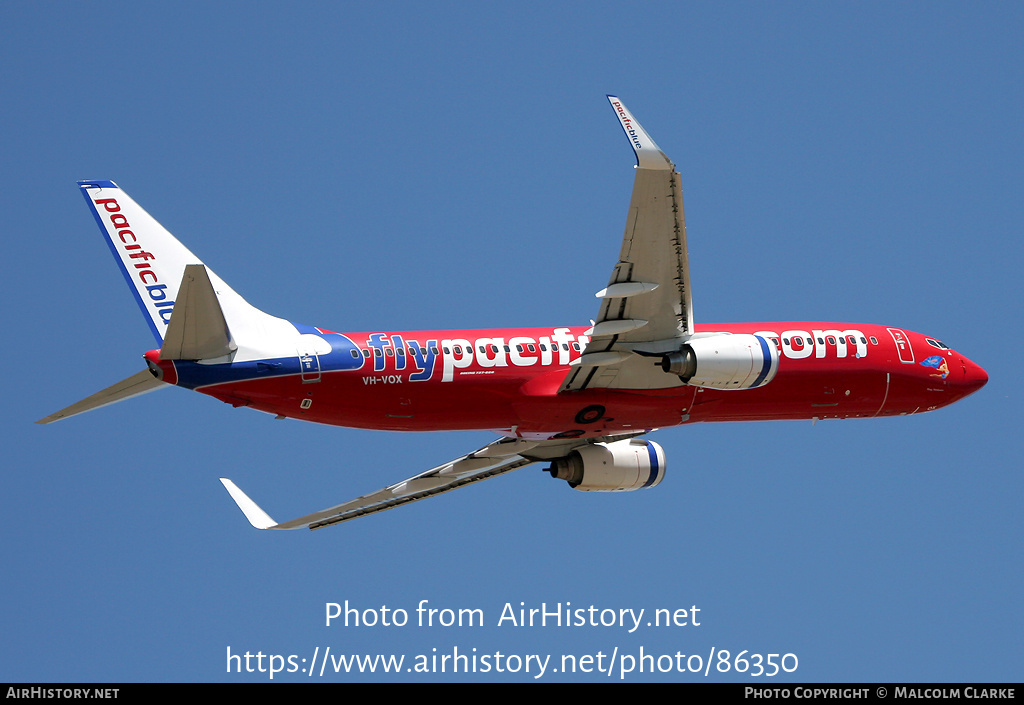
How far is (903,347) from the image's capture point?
45.2 m

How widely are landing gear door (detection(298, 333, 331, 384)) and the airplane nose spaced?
2076cm

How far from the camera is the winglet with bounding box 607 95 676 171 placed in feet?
110

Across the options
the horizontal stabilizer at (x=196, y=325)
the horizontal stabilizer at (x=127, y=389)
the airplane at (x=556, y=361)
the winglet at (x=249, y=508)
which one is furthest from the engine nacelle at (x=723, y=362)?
the winglet at (x=249, y=508)

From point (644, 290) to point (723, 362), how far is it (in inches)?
168

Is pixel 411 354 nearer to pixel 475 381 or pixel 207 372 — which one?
pixel 475 381

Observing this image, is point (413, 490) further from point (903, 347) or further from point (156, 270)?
point (903, 347)

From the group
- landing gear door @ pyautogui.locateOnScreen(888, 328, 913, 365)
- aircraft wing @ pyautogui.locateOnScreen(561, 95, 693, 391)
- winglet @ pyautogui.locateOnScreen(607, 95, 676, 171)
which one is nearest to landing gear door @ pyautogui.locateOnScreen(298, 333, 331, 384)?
aircraft wing @ pyautogui.locateOnScreen(561, 95, 693, 391)

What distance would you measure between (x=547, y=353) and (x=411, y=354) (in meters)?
4.10

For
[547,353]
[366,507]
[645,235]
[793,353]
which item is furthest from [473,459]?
[645,235]

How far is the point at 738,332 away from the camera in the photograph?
4328cm

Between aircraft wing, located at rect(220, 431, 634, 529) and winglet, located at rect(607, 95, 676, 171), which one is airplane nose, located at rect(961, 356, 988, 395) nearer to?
aircraft wing, located at rect(220, 431, 634, 529)

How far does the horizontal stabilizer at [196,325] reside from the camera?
35.0m
